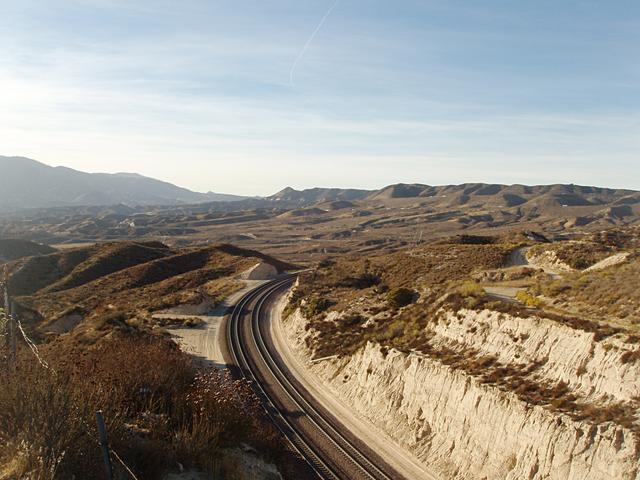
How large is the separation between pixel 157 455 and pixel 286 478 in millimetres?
9221

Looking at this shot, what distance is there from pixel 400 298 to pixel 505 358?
15541 millimetres

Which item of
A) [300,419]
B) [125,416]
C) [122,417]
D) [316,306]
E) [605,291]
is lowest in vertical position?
[300,419]

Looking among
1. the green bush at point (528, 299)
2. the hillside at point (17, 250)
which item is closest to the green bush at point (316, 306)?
the green bush at point (528, 299)

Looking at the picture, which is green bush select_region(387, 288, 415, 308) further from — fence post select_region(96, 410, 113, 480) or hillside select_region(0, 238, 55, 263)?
hillside select_region(0, 238, 55, 263)

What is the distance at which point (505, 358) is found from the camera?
2459 cm

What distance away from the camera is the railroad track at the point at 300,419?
23.3 metres

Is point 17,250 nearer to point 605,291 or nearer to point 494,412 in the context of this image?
point 494,412

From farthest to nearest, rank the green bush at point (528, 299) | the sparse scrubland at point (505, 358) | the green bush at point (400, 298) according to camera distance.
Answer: the green bush at point (400, 298)
the green bush at point (528, 299)
the sparse scrubland at point (505, 358)

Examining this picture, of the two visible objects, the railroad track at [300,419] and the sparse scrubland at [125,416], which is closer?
the sparse scrubland at [125,416]

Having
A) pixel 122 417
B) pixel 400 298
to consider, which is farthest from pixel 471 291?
pixel 122 417

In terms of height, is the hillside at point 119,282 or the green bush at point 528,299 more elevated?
the green bush at point 528,299

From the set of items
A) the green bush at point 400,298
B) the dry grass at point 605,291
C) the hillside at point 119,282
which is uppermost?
the dry grass at point 605,291

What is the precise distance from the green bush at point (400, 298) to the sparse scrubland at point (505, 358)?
103mm

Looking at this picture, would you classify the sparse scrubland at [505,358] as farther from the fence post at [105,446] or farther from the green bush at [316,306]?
the fence post at [105,446]
